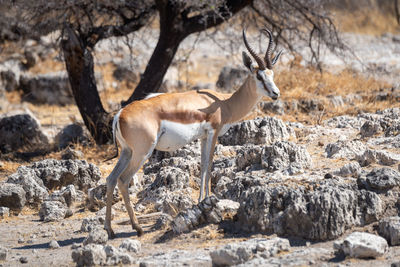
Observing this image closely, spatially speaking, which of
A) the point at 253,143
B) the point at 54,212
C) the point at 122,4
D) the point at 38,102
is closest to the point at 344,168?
the point at 253,143

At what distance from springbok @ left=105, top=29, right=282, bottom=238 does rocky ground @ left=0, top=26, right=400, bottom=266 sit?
0.53 meters

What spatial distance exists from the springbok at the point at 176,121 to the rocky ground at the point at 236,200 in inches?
20.9

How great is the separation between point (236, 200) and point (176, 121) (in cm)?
112

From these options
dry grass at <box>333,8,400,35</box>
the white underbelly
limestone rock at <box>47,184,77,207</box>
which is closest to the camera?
the white underbelly

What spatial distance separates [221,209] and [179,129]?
1075mm

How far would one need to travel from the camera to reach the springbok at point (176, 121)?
21.6 ft

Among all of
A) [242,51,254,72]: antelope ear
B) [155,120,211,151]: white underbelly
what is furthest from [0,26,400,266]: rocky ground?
[242,51,254,72]: antelope ear

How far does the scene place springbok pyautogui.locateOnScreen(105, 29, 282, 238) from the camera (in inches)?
259

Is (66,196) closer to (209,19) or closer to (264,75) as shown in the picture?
(264,75)

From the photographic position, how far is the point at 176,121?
6.92 m

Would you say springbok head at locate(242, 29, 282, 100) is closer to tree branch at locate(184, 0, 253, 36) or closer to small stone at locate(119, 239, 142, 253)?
small stone at locate(119, 239, 142, 253)

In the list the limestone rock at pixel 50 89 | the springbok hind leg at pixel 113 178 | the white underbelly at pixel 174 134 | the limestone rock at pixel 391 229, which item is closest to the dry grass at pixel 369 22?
the limestone rock at pixel 50 89

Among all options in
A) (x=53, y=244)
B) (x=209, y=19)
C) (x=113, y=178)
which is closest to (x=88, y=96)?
(x=209, y=19)

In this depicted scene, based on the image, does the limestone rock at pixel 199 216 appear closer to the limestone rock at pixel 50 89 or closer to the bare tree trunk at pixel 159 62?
the bare tree trunk at pixel 159 62
